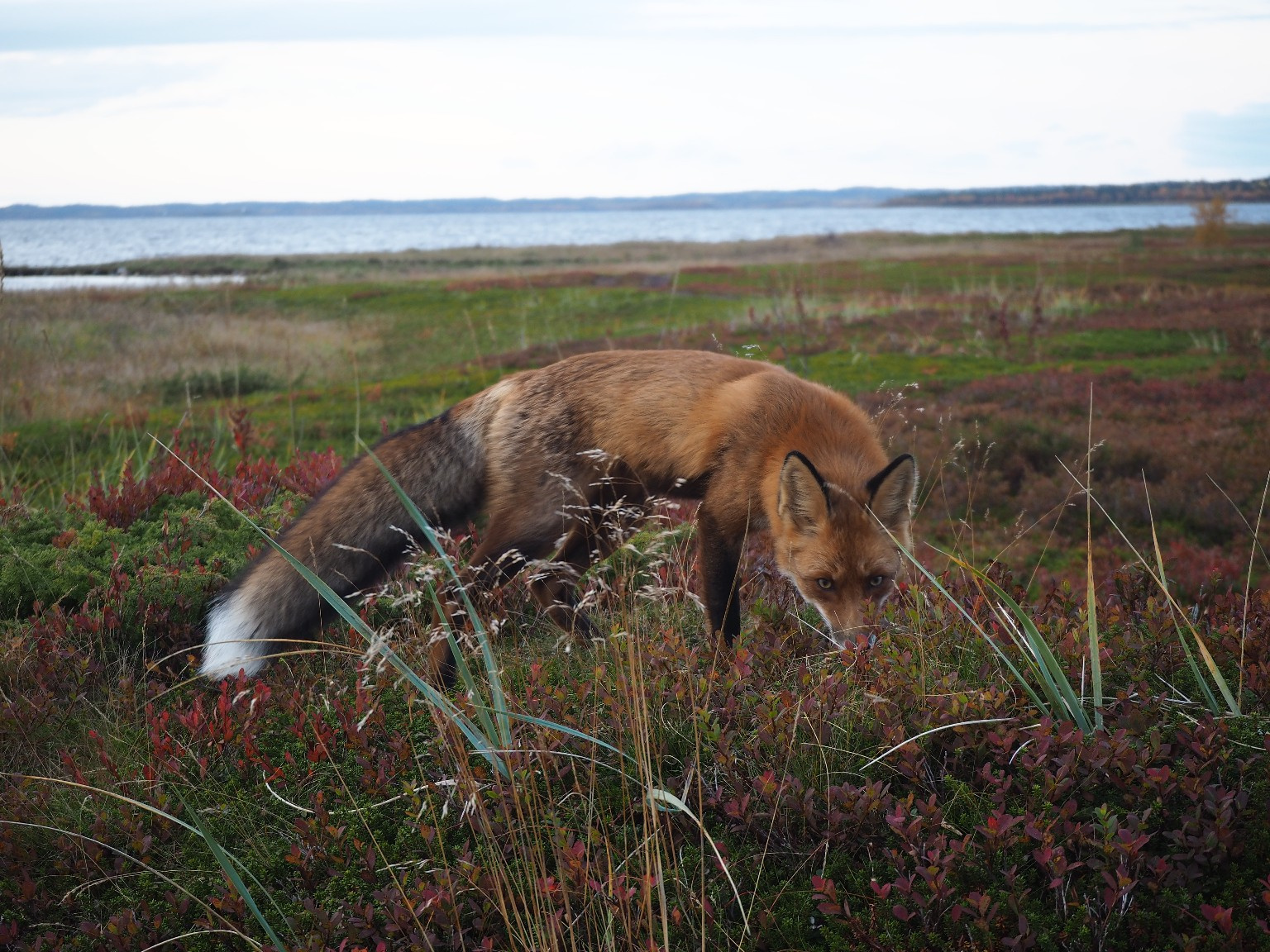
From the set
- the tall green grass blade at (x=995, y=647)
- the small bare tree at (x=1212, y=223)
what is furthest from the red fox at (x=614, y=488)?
the small bare tree at (x=1212, y=223)

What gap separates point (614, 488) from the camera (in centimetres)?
459

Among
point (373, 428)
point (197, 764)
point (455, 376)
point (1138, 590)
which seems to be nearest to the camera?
point (197, 764)

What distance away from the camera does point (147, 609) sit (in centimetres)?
446

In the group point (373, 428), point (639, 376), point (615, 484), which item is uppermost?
point (639, 376)

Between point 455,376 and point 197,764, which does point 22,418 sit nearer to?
point 455,376

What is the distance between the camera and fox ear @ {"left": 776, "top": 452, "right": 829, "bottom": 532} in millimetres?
3730

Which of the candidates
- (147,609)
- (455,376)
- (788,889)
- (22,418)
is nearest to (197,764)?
(147,609)

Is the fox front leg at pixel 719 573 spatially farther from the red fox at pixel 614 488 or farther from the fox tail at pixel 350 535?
the fox tail at pixel 350 535

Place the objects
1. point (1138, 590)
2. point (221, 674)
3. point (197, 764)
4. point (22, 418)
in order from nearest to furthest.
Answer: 1. point (197, 764)
2. point (221, 674)
3. point (1138, 590)
4. point (22, 418)

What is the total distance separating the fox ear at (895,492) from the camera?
3.69m

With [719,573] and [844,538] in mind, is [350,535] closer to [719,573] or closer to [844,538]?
[719,573]

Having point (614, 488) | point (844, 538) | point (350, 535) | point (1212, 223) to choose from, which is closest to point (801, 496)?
point (844, 538)

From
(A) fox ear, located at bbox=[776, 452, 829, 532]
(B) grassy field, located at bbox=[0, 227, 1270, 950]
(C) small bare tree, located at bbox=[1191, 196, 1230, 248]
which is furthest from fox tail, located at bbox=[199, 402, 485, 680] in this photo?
(C) small bare tree, located at bbox=[1191, 196, 1230, 248]

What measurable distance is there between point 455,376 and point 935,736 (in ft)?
42.6
